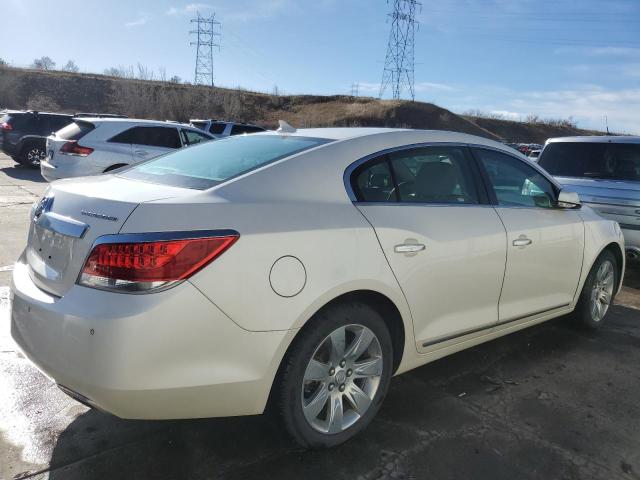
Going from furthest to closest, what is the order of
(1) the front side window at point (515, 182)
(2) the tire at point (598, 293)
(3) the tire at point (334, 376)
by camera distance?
(2) the tire at point (598, 293) < (1) the front side window at point (515, 182) < (3) the tire at point (334, 376)

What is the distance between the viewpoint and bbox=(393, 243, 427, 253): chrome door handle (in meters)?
2.94

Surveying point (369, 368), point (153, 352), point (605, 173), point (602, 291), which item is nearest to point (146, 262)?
point (153, 352)

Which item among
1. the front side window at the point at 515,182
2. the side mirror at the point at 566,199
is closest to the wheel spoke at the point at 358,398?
the front side window at the point at 515,182

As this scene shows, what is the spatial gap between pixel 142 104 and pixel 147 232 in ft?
196

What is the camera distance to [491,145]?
154 inches

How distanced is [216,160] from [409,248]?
1.19 m

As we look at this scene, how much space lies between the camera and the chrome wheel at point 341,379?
9.00 feet

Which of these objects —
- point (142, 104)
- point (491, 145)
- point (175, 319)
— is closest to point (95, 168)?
point (491, 145)

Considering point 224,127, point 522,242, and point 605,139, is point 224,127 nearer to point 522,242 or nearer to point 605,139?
point 605,139

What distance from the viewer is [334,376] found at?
2822 millimetres

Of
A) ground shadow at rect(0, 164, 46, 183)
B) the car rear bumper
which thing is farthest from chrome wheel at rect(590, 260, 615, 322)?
ground shadow at rect(0, 164, 46, 183)

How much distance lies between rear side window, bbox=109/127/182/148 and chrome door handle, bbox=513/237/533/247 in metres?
8.26

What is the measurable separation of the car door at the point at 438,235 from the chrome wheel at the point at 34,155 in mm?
14691

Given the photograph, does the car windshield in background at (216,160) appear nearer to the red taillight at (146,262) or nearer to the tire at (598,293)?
the red taillight at (146,262)
